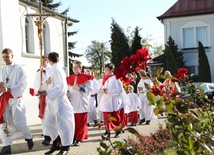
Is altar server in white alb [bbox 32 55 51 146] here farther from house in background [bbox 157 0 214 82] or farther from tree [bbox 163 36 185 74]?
house in background [bbox 157 0 214 82]

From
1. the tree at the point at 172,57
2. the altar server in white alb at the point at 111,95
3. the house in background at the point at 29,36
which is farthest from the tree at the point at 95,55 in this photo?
the altar server in white alb at the point at 111,95

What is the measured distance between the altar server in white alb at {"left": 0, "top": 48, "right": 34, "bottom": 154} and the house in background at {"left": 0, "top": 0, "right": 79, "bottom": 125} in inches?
198

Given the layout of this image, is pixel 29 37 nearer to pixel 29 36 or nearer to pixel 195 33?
pixel 29 36

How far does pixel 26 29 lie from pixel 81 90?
13.0 metres

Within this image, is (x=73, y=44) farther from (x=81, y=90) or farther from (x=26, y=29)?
(x=81, y=90)

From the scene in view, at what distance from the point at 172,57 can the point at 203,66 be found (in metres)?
2.74

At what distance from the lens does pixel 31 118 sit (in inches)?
615

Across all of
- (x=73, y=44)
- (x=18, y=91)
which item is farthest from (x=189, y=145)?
(x=73, y=44)

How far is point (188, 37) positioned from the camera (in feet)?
121

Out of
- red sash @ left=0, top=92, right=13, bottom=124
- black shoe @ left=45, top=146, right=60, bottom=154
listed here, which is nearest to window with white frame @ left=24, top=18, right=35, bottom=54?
red sash @ left=0, top=92, right=13, bottom=124

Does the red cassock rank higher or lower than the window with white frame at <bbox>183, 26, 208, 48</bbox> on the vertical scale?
lower

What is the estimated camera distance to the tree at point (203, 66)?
33719 mm

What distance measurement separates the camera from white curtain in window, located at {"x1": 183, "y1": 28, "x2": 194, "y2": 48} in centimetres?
3669

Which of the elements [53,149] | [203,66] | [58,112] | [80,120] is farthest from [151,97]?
[203,66]
